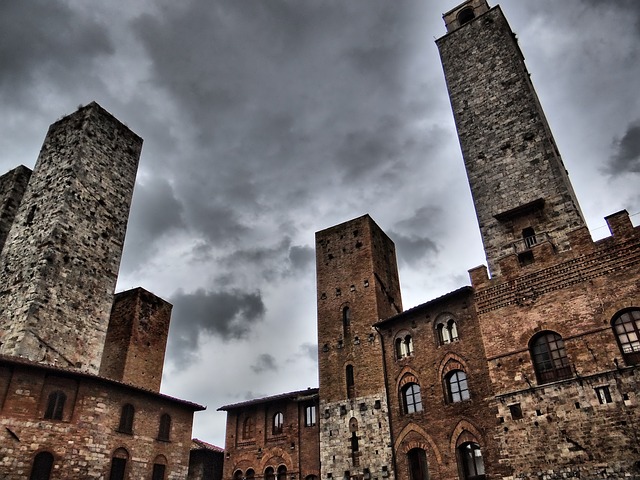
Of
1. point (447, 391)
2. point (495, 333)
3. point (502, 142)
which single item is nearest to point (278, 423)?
point (447, 391)

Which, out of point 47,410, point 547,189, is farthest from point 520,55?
point 47,410

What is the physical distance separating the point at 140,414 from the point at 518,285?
16.6 meters

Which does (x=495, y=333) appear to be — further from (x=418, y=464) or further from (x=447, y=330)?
(x=418, y=464)

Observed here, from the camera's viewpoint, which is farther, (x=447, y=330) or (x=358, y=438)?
(x=358, y=438)

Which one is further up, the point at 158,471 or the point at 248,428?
the point at 248,428

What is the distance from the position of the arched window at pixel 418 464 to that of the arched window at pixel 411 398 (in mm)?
1646

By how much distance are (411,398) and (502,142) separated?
12094 millimetres

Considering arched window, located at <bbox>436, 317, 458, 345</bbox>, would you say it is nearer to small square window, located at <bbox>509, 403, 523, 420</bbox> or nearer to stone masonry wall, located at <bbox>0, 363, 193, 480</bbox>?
small square window, located at <bbox>509, 403, 523, 420</bbox>

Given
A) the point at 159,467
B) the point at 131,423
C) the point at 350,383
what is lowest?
the point at 159,467

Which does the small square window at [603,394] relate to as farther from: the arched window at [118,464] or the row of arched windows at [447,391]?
the arched window at [118,464]

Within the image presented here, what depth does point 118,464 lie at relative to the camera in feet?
67.1

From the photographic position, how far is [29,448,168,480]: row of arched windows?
57.8ft

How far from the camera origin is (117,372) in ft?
83.2

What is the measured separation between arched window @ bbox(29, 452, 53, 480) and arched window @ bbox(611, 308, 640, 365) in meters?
19.5
